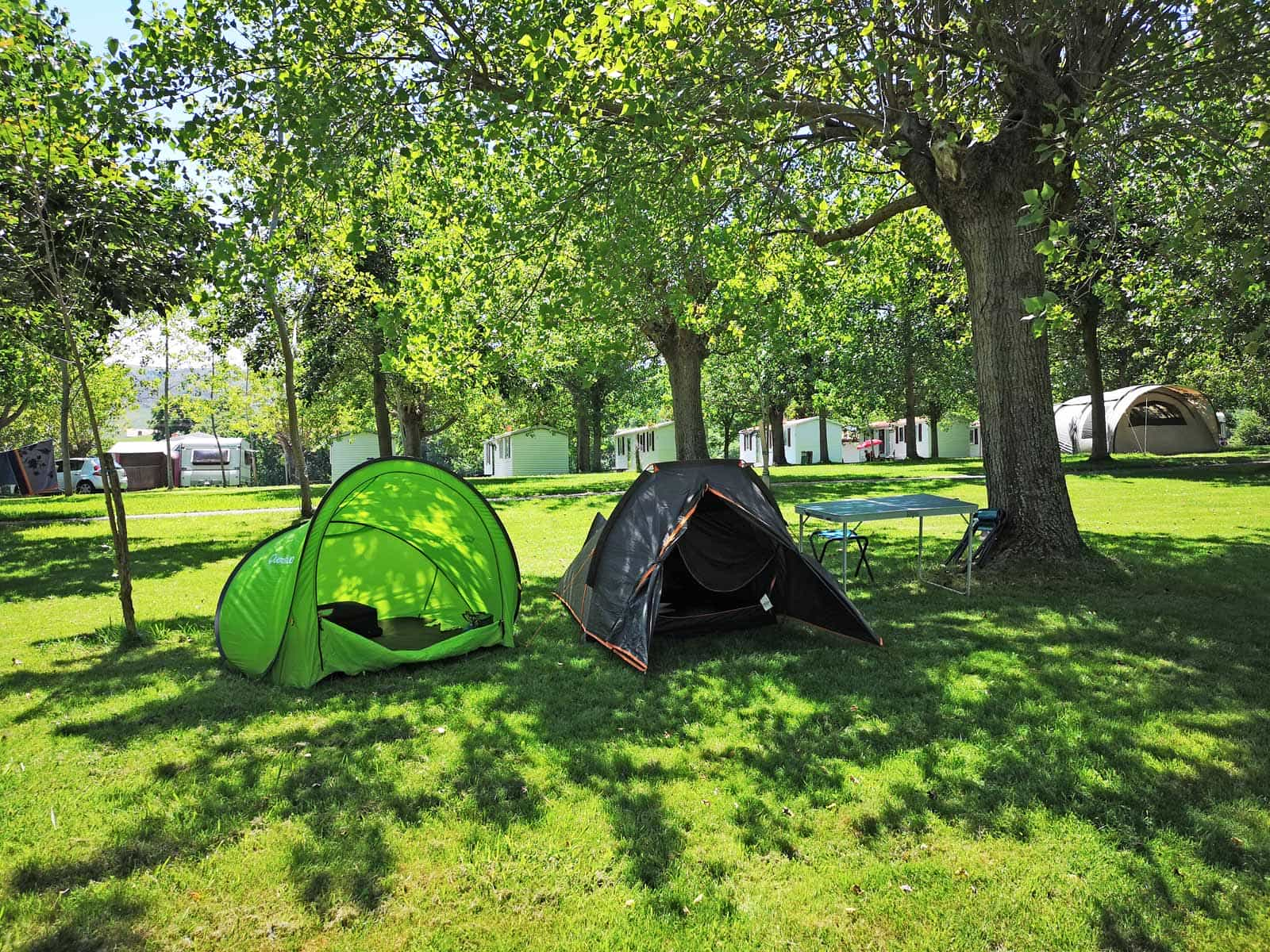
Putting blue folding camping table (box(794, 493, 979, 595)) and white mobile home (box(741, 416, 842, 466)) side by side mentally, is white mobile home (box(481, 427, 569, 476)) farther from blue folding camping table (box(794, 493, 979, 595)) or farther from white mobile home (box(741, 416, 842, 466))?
blue folding camping table (box(794, 493, 979, 595))

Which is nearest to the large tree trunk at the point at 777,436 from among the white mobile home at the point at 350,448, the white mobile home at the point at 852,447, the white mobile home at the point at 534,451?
the white mobile home at the point at 534,451

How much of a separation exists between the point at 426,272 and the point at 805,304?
704 centimetres

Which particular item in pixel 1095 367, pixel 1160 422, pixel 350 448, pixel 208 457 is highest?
pixel 1095 367

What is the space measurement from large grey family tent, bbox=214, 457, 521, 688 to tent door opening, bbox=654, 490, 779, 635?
1.63 metres

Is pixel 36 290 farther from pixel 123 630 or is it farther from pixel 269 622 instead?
pixel 269 622

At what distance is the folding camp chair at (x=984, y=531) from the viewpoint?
302 inches

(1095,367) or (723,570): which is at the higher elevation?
(1095,367)

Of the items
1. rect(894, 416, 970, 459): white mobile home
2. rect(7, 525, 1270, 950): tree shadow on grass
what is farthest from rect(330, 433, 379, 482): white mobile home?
rect(7, 525, 1270, 950): tree shadow on grass

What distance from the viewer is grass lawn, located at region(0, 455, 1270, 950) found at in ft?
9.51

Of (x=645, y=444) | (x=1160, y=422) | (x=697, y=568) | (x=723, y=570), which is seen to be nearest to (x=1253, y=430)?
(x=1160, y=422)

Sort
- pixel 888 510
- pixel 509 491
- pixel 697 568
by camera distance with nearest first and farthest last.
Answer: pixel 697 568 → pixel 888 510 → pixel 509 491

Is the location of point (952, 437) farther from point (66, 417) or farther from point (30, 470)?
point (30, 470)

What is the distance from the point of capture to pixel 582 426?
41531 mm

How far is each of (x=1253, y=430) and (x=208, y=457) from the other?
70.5m
